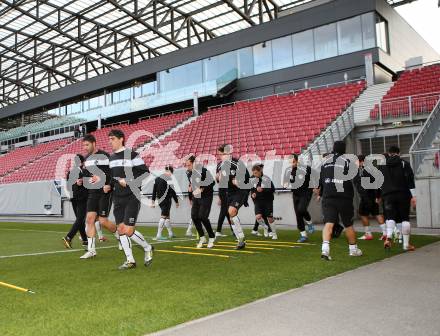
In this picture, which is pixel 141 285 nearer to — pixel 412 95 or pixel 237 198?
pixel 237 198

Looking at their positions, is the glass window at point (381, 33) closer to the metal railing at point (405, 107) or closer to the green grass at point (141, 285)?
the metal railing at point (405, 107)

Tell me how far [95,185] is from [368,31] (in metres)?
20.8

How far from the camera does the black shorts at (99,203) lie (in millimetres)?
8086

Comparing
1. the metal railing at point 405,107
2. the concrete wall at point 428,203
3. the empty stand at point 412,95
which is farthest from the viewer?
the empty stand at point 412,95

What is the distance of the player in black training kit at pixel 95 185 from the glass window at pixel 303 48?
67.2 ft

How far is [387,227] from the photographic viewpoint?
813 cm

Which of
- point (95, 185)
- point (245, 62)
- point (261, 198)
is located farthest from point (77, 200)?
point (245, 62)

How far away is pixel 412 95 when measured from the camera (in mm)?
A: 18156

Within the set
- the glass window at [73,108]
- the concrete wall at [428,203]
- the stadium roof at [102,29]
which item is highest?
the stadium roof at [102,29]

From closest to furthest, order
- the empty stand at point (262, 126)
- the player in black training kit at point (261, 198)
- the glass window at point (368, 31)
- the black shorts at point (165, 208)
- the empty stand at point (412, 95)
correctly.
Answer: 1. the player in black training kit at point (261, 198)
2. the black shorts at point (165, 208)
3. the empty stand at point (412, 95)
4. the empty stand at point (262, 126)
5. the glass window at point (368, 31)

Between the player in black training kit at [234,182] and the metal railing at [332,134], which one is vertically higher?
the metal railing at [332,134]

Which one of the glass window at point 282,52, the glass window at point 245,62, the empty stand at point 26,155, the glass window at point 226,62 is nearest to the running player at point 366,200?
the glass window at point 282,52

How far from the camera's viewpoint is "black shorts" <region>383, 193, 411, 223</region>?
8.07 meters

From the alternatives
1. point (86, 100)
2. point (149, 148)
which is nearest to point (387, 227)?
point (149, 148)
